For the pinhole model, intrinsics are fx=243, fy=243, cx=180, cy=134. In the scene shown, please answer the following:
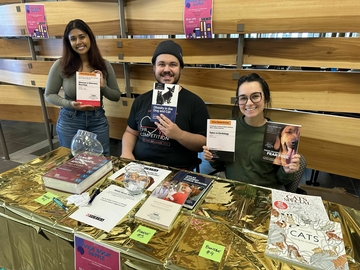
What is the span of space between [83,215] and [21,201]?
314 mm

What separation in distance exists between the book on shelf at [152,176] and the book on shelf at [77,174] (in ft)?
0.20

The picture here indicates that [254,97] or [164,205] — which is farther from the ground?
[254,97]

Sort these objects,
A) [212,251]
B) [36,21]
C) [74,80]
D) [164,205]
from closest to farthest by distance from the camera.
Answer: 1. [212,251]
2. [164,205]
3. [74,80]
4. [36,21]

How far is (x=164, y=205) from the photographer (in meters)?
0.96

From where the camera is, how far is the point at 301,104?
1730 mm

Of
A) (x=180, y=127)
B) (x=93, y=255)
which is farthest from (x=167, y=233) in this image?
(x=180, y=127)

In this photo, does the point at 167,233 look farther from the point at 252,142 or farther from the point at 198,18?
the point at 198,18

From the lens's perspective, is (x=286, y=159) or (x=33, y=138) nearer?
(x=286, y=159)

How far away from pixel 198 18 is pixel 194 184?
1267 millimetres

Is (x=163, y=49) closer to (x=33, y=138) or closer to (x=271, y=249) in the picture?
(x=271, y=249)

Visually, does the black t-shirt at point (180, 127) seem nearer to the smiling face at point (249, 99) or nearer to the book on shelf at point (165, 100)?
the book on shelf at point (165, 100)

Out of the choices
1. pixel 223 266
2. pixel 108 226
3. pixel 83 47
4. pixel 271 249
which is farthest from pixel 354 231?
pixel 83 47

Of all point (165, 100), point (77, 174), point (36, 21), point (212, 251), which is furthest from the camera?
point (36, 21)

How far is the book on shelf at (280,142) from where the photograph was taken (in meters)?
1.09
